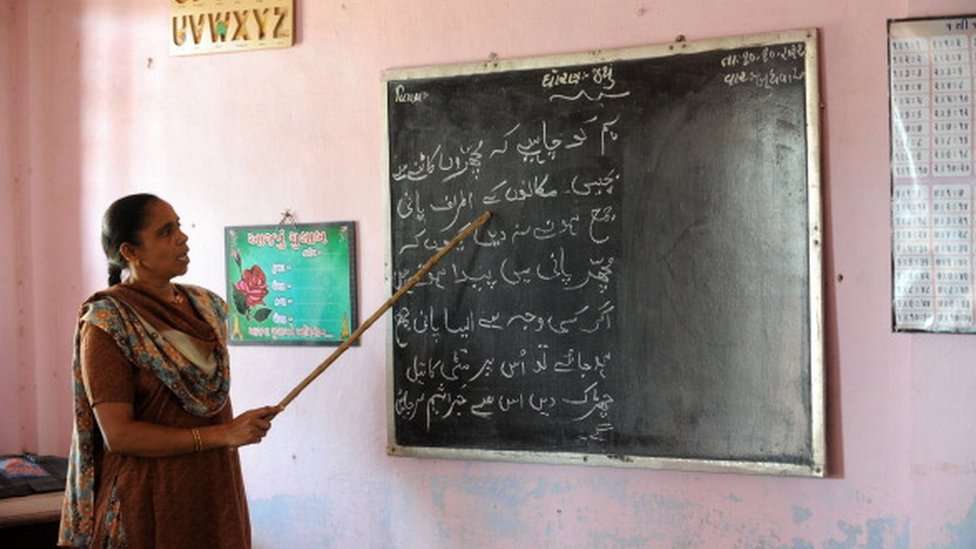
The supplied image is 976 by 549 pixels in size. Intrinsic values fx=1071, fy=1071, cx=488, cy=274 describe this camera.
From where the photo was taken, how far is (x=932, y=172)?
260cm

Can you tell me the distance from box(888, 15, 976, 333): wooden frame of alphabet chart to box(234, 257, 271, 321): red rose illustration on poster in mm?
1855

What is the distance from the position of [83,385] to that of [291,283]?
965 millimetres

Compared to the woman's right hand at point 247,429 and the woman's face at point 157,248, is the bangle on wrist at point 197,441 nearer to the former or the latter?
the woman's right hand at point 247,429

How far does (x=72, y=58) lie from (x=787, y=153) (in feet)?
7.95

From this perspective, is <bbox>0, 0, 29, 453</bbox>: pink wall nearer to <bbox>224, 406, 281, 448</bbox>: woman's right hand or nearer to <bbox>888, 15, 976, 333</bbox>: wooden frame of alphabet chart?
<bbox>224, 406, 281, 448</bbox>: woman's right hand

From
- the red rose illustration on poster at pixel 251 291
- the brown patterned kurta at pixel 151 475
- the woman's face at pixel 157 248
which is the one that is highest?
the woman's face at pixel 157 248

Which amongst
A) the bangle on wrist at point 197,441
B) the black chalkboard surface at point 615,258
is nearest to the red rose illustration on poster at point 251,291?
the black chalkboard surface at point 615,258

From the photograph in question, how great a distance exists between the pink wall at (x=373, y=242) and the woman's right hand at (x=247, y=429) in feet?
2.32

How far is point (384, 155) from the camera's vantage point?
3.20 meters

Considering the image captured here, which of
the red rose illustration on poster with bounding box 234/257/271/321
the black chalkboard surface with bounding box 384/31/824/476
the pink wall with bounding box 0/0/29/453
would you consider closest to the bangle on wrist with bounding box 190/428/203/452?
the black chalkboard surface with bounding box 384/31/824/476

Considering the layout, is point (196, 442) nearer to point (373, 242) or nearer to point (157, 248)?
point (157, 248)

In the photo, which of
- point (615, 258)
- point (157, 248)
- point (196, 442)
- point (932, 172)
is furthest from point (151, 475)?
point (932, 172)

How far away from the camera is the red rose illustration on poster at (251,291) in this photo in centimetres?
337

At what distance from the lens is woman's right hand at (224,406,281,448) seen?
8.14 ft
